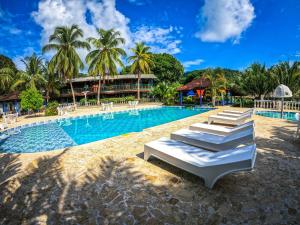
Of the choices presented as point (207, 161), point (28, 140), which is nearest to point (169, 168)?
point (207, 161)

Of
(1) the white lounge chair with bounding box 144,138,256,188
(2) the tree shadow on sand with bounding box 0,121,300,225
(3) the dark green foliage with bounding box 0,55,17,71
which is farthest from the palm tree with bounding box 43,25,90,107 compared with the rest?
(1) the white lounge chair with bounding box 144,138,256,188

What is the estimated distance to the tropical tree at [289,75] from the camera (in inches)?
559

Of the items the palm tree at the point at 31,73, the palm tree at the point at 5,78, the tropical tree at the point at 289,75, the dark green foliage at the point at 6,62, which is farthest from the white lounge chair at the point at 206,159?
the dark green foliage at the point at 6,62

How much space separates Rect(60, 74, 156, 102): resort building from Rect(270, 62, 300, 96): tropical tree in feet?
73.4

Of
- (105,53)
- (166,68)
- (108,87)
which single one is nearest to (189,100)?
(105,53)

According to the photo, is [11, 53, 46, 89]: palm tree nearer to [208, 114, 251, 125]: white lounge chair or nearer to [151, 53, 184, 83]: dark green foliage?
[151, 53, 184, 83]: dark green foliage

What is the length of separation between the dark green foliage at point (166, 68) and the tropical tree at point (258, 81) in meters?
26.3

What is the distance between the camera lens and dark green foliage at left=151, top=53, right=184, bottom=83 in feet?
138

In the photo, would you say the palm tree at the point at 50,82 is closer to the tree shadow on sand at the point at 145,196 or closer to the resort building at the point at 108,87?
the resort building at the point at 108,87

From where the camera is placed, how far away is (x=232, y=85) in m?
19.3

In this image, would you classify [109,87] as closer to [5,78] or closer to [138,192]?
[5,78]

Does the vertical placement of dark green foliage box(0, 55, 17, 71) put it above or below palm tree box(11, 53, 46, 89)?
above

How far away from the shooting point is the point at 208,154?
153 inches

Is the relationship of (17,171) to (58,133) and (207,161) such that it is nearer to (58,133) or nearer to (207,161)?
(207,161)
